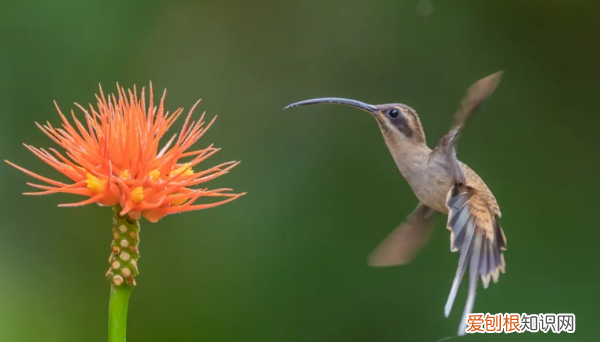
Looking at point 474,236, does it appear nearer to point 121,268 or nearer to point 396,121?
point 396,121

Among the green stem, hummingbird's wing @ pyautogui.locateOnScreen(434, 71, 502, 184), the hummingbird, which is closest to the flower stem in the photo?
the green stem

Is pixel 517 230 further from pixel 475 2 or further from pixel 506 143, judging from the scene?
pixel 475 2

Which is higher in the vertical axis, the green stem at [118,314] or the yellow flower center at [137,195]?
the yellow flower center at [137,195]

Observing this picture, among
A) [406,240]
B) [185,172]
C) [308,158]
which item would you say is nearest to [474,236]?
[406,240]

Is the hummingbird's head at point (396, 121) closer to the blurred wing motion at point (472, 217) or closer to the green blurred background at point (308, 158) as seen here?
the blurred wing motion at point (472, 217)

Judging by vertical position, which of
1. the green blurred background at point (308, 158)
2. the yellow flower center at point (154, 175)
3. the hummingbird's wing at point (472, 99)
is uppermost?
the green blurred background at point (308, 158)

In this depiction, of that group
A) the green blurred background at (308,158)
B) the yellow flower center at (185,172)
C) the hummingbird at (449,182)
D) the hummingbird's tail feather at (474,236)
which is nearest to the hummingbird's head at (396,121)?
the hummingbird at (449,182)

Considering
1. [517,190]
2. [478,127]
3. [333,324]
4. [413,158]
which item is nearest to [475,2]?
[478,127]
